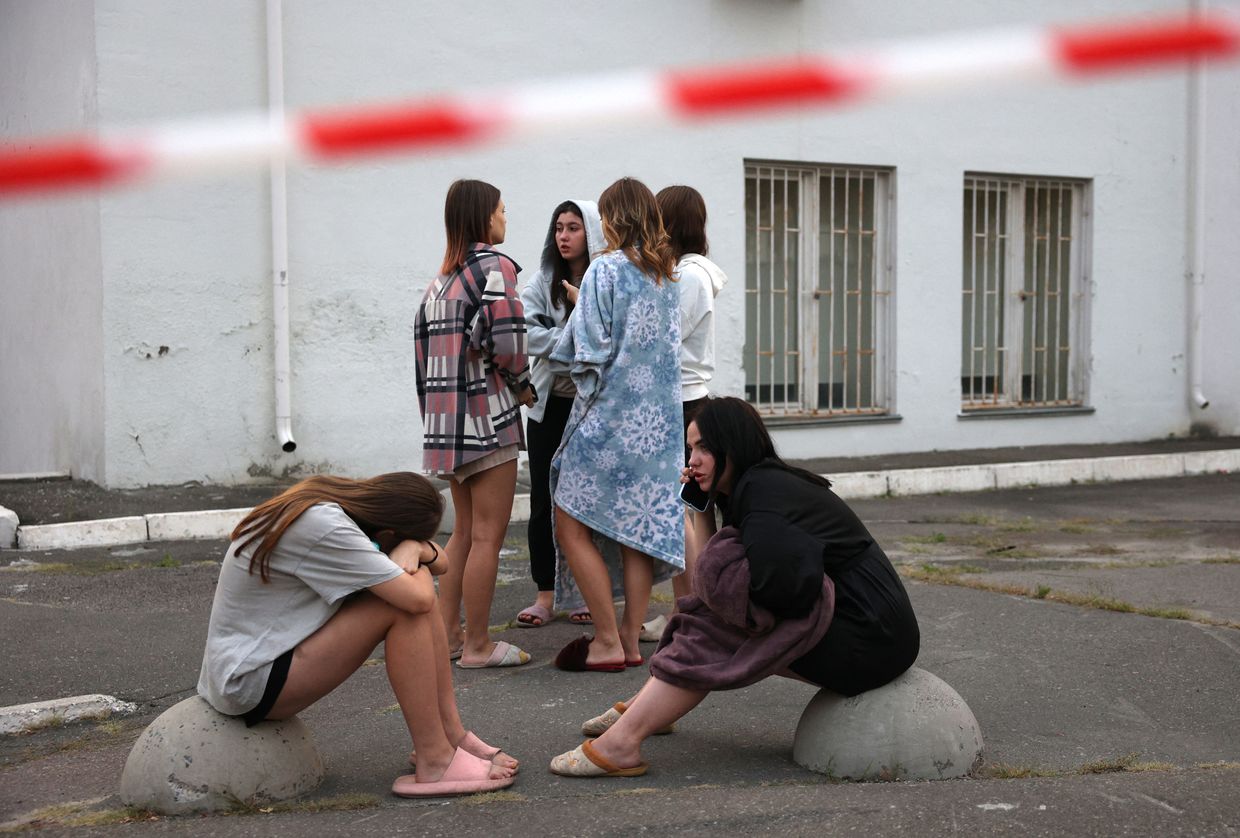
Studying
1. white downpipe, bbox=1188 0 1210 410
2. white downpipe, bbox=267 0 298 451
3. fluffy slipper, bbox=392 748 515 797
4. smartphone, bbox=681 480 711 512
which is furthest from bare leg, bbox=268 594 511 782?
white downpipe, bbox=1188 0 1210 410

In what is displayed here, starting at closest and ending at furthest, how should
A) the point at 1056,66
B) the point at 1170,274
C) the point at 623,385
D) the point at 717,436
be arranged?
1. the point at 1056,66
2. the point at 717,436
3. the point at 623,385
4. the point at 1170,274

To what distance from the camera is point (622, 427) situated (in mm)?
4758

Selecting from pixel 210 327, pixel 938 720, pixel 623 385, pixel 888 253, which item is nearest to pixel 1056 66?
pixel 938 720

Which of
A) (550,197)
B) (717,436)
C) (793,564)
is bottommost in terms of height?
(793,564)

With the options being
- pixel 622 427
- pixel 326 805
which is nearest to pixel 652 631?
pixel 622 427

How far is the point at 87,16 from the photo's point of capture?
8.88 m

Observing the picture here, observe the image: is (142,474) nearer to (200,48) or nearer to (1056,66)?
(200,48)

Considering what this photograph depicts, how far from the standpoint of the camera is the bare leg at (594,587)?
4.70m

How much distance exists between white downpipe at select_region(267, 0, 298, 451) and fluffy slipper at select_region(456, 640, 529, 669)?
4.74 m

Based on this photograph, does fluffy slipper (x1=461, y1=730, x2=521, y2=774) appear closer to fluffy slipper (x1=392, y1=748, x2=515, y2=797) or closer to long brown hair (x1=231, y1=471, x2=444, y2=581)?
fluffy slipper (x1=392, y1=748, x2=515, y2=797)

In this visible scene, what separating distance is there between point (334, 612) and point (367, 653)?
14cm

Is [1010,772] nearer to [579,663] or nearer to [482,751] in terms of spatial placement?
[482,751]

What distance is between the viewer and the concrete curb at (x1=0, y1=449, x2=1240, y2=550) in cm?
755

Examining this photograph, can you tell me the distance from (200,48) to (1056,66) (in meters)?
7.88
